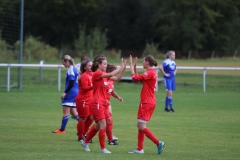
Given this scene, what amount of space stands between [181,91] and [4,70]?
1052 centimetres

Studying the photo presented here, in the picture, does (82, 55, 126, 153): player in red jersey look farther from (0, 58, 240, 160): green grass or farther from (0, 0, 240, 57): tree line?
(0, 0, 240, 57): tree line

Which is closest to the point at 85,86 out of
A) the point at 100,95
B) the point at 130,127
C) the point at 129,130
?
the point at 100,95

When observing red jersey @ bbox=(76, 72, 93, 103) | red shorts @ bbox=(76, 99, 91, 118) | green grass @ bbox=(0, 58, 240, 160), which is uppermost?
red jersey @ bbox=(76, 72, 93, 103)

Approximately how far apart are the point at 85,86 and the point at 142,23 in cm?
6037

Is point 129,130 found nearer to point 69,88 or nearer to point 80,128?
point 69,88

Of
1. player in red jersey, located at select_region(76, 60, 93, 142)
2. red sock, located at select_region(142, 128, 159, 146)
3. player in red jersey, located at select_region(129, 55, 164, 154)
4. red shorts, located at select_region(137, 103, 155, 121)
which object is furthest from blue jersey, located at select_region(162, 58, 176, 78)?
red sock, located at select_region(142, 128, 159, 146)

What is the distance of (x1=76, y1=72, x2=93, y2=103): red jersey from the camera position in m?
11.4

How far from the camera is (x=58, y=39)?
70.3 meters

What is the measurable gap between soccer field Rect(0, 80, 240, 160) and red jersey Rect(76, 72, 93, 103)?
1006mm

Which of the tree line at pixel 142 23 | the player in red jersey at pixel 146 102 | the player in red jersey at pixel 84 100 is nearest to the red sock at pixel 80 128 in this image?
the player in red jersey at pixel 84 100

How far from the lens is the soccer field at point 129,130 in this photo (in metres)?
10.2

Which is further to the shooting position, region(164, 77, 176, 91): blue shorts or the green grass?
region(164, 77, 176, 91): blue shorts

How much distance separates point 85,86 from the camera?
11.5m

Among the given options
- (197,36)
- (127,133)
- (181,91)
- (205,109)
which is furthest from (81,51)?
(127,133)
